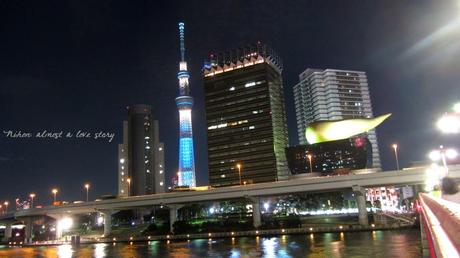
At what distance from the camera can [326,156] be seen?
622 ft

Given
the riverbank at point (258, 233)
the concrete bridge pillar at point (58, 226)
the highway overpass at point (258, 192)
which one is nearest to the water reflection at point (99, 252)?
the riverbank at point (258, 233)

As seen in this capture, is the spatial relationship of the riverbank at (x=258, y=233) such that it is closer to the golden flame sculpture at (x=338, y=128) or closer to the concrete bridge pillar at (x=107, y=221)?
the concrete bridge pillar at (x=107, y=221)

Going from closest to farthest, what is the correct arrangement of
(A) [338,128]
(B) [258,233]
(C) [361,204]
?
(C) [361,204]
(B) [258,233]
(A) [338,128]

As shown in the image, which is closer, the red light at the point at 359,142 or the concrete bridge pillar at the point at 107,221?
the concrete bridge pillar at the point at 107,221

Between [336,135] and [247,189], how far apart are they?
156 feet

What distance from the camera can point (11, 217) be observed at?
11906cm

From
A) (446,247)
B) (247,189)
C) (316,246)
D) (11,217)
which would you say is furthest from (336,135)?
(446,247)

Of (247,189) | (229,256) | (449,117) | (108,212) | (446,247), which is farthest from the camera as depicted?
(108,212)

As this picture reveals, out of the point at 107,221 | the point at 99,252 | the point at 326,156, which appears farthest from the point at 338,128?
the point at 99,252

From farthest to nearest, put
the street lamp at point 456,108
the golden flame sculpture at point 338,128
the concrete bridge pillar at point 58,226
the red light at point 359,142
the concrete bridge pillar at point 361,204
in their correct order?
1. the red light at point 359,142
2. the golden flame sculpture at point 338,128
3. the concrete bridge pillar at point 58,226
4. the concrete bridge pillar at point 361,204
5. the street lamp at point 456,108

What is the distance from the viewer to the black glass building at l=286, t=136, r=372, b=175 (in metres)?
174

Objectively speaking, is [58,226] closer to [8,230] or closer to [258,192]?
[8,230]

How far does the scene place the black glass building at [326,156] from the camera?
173750 millimetres

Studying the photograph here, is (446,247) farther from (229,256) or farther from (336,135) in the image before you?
(336,135)
